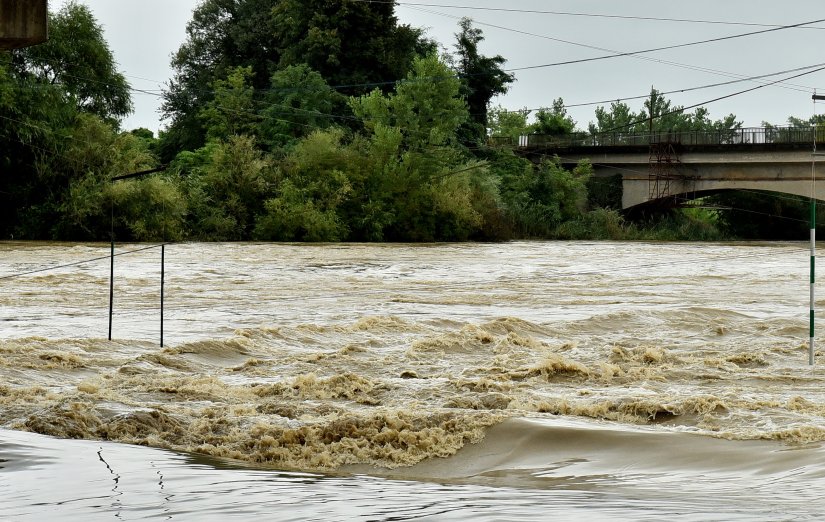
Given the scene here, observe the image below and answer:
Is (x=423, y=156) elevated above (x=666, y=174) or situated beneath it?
elevated above

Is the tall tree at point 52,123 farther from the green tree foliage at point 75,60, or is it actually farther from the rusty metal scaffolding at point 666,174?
the rusty metal scaffolding at point 666,174

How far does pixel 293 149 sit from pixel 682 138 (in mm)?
22432

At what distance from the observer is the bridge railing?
211ft

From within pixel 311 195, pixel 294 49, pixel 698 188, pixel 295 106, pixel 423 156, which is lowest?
pixel 311 195

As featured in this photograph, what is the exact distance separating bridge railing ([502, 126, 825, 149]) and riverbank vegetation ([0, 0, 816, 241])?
5.86 ft

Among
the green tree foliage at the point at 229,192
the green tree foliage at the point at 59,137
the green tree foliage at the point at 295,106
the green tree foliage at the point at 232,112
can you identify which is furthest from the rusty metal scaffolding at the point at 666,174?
the green tree foliage at the point at 59,137

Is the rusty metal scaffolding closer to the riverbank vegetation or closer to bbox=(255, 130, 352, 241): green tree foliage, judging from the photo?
the riverbank vegetation

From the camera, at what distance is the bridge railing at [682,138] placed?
211 feet

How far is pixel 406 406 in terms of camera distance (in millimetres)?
12289

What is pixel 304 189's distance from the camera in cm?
5416

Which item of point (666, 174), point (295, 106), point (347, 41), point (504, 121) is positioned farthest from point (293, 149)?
point (504, 121)

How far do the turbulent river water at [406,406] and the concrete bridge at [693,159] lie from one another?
38.6 metres

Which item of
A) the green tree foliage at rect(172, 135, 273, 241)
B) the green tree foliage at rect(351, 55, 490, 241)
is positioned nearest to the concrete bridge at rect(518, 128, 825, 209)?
the green tree foliage at rect(351, 55, 490, 241)

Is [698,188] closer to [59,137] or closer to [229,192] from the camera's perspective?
[229,192]
